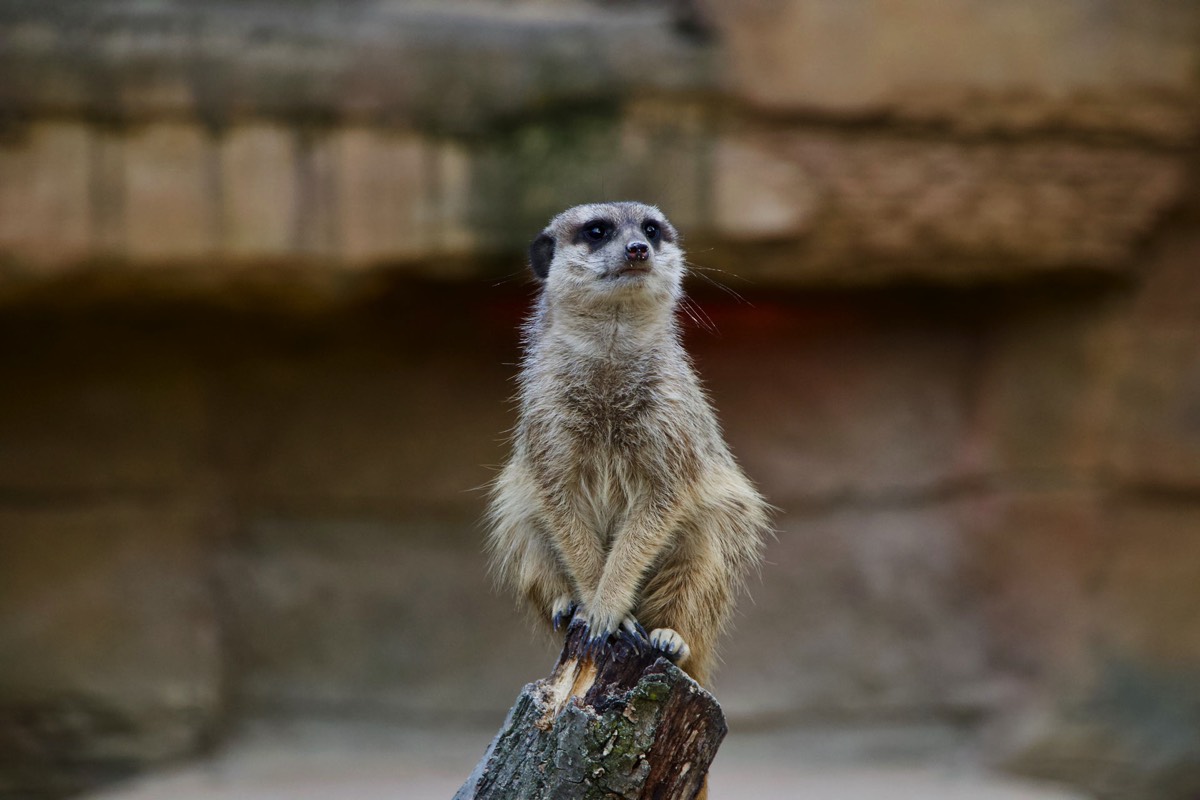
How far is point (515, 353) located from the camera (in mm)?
5477

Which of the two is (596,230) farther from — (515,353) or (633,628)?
(515,353)

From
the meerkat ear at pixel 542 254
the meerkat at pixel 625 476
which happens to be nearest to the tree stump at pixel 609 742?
the meerkat at pixel 625 476

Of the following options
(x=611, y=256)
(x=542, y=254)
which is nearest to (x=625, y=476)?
(x=611, y=256)

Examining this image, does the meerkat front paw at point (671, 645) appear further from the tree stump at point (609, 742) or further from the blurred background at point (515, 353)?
the blurred background at point (515, 353)

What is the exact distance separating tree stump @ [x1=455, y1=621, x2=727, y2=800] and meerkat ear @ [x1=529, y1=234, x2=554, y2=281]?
1.04 metres

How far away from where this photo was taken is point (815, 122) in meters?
4.75

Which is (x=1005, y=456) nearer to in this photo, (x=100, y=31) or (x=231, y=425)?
(x=231, y=425)

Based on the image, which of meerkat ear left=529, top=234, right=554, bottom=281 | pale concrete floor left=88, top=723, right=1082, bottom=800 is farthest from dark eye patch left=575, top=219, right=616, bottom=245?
pale concrete floor left=88, top=723, right=1082, bottom=800

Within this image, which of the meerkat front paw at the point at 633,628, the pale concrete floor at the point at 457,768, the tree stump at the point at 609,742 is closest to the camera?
the tree stump at the point at 609,742

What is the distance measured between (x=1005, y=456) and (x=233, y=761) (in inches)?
135

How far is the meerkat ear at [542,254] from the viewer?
110 inches

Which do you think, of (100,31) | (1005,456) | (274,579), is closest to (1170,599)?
Answer: (1005,456)

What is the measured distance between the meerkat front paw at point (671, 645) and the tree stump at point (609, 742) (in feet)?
0.76

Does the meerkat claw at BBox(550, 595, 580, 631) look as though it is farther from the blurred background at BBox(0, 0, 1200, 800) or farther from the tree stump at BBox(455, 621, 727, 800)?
the blurred background at BBox(0, 0, 1200, 800)
